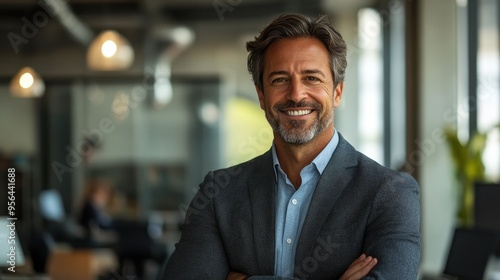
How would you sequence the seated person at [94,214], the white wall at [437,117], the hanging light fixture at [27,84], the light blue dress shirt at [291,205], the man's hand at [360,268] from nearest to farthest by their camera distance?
the man's hand at [360,268]
the light blue dress shirt at [291,205]
the white wall at [437,117]
the hanging light fixture at [27,84]
the seated person at [94,214]

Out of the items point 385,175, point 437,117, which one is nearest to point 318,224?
point 385,175

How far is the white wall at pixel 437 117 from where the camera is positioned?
30.7 ft

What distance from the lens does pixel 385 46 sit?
41.0ft

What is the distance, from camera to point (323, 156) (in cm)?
222

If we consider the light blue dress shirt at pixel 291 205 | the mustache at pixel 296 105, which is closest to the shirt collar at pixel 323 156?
the light blue dress shirt at pixel 291 205

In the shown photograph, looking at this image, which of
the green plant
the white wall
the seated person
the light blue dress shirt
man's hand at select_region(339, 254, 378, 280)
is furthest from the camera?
the seated person

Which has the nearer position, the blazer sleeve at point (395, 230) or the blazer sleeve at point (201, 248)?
the blazer sleeve at point (395, 230)

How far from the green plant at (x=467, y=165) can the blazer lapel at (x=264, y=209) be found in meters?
6.46

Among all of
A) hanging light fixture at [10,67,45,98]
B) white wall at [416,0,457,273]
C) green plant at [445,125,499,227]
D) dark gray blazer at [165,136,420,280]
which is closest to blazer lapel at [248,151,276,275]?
dark gray blazer at [165,136,420,280]

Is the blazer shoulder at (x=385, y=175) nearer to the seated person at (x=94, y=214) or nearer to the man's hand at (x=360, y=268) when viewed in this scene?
the man's hand at (x=360, y=268)

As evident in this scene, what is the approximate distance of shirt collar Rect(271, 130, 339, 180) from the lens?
2207mm

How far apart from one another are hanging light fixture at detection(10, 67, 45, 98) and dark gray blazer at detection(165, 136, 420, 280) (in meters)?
9.21

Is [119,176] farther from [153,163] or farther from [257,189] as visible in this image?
[257,189]

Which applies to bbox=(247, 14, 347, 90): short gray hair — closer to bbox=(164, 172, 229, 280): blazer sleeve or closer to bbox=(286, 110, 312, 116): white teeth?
bbox=(286, 110, 312, 116): white teeth
